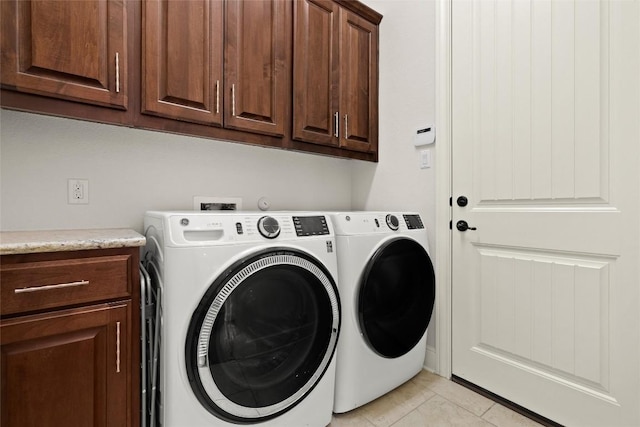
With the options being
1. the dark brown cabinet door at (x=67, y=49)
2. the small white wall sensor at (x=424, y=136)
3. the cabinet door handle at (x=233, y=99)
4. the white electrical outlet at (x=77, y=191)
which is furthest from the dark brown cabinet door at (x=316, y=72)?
the white electrical outlet at (x=77, y=191)

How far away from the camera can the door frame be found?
5.85 feet

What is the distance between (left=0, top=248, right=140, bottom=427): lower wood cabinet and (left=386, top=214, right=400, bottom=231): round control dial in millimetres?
1100

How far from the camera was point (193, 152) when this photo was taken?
173 cm

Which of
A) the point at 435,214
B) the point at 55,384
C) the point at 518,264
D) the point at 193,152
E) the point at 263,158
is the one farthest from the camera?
the point at 263,158

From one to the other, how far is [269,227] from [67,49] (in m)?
0.95

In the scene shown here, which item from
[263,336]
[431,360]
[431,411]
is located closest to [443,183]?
[431,360]

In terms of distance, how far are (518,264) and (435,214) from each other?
19.2 inches

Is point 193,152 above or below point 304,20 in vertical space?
below

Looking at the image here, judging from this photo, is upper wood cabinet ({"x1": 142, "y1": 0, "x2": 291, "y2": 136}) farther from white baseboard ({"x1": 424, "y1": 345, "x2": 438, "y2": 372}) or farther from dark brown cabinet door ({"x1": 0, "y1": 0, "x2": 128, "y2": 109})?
white baseboard ({"x1": 424, "y1": 345, "x2": 438, "y2": 372})

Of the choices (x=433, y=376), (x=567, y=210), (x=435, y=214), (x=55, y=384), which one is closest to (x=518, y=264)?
(x=567, y=210)

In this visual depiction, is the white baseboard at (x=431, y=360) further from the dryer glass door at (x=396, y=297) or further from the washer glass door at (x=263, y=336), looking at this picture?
the washer glass door at (x=263, y=336)

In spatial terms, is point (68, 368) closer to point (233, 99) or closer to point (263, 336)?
point (263, 336)

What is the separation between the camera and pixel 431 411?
4.91ft

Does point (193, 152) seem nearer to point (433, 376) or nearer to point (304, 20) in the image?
point (304, 20)
